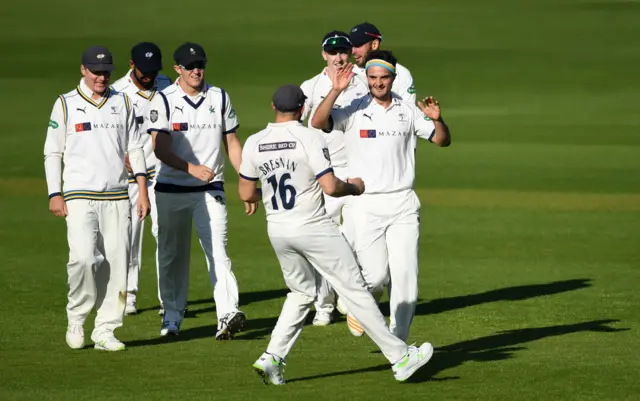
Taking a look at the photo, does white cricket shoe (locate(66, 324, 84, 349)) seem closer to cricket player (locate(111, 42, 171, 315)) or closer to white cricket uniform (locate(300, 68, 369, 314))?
cricket player (locate(111, 42, 171, 315))

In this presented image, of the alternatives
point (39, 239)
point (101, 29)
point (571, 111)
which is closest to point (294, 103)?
point (39, 239)

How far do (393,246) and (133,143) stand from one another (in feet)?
7.16

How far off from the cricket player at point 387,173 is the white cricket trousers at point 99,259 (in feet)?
5.61

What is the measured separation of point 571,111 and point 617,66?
22.0 feet

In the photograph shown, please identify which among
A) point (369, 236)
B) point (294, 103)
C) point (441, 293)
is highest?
point (294, 103)

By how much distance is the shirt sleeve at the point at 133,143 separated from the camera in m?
10.2

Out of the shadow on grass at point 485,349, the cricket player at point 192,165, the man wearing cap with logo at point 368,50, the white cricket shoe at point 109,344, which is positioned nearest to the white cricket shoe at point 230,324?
the cricket player at point 192,165

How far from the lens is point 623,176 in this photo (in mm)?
22062

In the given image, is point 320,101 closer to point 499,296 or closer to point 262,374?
point 499,296

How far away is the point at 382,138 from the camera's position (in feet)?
32.4

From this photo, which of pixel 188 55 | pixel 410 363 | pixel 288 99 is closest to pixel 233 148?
pixel 188 55

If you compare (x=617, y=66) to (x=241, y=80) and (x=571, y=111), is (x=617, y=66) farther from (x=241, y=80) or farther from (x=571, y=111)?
(x=241, y=80)

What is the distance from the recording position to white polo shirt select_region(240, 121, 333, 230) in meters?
8.63

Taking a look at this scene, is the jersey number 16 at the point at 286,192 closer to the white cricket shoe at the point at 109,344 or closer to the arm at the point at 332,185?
the arm at the point at 332,185
